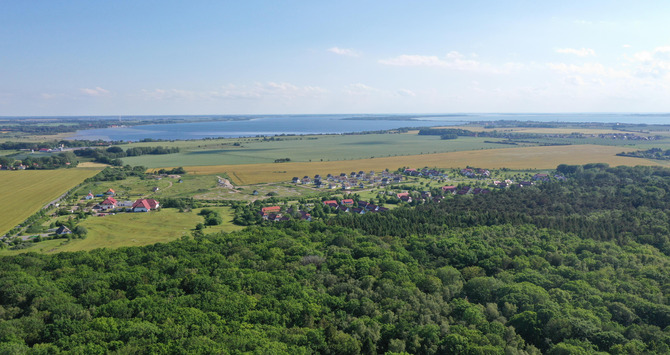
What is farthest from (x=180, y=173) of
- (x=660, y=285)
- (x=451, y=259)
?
(x=660, y=285)

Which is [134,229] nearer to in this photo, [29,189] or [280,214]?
[280,214]

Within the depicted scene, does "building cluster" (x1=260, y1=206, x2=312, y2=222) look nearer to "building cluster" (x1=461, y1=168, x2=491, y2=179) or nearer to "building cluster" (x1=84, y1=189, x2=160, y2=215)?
"building cluster" (x1=84, y1=189, x2=160, y2=215)

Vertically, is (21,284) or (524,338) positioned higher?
(21,284)

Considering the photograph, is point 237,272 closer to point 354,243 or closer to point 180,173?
point 354,243

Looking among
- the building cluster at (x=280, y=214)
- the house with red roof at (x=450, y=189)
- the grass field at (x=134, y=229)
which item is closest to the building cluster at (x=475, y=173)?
the house with red roof at (x=450, y=189)

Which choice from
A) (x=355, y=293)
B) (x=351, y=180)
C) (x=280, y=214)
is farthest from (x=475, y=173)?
(x=355, y=293)

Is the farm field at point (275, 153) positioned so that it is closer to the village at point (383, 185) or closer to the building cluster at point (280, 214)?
the village at point (383, 185)
